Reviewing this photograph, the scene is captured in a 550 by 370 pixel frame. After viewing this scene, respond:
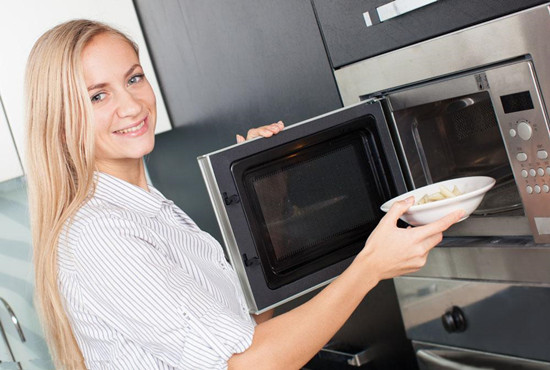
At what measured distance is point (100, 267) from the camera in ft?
3.37

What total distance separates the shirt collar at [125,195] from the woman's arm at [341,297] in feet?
0.97

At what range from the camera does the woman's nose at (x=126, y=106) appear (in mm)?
1162

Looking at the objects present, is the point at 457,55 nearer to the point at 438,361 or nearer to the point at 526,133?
the point at 526,133

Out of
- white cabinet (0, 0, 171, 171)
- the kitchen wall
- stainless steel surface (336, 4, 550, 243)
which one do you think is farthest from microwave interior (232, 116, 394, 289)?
the kitchen wall

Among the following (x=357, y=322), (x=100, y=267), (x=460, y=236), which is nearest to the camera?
(x=100, y=267)

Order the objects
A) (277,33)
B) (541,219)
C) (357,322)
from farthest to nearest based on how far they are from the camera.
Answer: (357,322), (277,33), (541,219)

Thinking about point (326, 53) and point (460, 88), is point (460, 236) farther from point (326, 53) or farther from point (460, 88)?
point (326, 53)

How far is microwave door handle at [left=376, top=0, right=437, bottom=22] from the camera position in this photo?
120cm

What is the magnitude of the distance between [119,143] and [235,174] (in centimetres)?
19

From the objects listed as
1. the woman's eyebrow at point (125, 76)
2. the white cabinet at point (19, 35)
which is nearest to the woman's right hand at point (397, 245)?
the woman's eyebrow at point (125, 76)

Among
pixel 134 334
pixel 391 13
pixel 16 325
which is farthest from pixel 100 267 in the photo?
pixel 16 325

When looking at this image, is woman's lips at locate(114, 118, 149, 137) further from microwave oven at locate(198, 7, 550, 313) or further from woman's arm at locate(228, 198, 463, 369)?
woman's arm at locate(228, 198, 463, 369)

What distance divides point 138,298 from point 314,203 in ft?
1.37

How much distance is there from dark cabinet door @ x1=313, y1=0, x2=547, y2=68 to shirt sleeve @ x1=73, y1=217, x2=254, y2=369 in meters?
0.56
